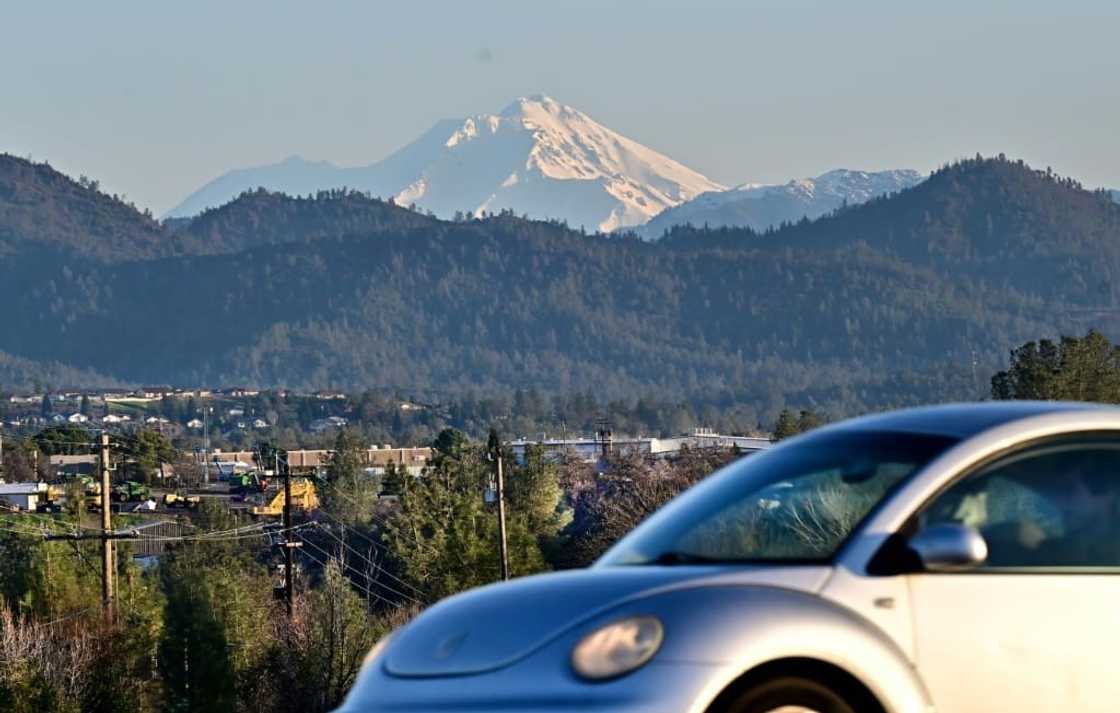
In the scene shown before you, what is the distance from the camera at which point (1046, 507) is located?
7.32 m

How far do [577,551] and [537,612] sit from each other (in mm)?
75064

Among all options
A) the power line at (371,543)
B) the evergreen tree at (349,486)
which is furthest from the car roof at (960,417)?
the evergreen tree at (349,486)

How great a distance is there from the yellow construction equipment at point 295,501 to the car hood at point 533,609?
101 metres

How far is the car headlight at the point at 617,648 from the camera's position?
658cm

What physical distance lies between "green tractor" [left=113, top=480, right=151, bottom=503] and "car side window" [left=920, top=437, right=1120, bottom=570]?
119655mm

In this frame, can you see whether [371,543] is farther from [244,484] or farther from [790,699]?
[790,699]

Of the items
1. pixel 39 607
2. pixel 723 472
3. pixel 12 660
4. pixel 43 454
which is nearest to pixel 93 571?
pixel 39 607

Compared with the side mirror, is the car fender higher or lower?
lower

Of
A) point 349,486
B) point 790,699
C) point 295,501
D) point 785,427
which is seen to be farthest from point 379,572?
point 790,699

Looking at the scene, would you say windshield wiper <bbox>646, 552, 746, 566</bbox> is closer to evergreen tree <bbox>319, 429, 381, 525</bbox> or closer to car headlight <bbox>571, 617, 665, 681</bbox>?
car headlight <bbox>571, 617, 665, 681</bbox>

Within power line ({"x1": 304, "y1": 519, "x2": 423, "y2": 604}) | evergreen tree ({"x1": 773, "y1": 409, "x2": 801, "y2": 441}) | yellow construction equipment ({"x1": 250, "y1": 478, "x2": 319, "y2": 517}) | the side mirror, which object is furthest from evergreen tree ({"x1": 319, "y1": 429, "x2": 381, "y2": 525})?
the side mirror

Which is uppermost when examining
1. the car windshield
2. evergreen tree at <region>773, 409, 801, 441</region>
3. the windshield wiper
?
evergreen tree at <region>773, 409, 801, 441</region>

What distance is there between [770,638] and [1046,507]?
1.21 meters

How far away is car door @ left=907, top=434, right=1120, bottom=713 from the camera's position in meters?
6.96
